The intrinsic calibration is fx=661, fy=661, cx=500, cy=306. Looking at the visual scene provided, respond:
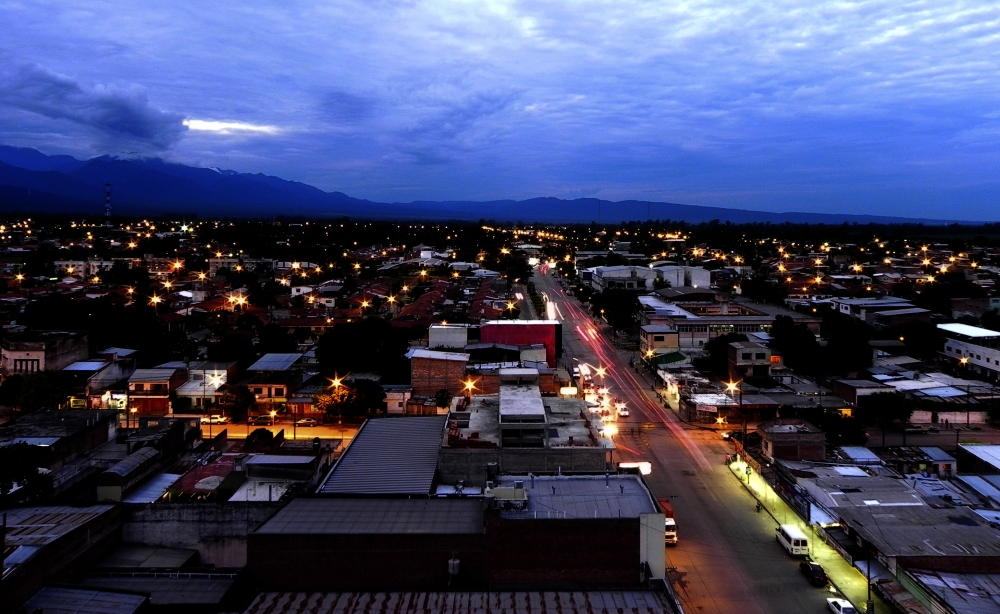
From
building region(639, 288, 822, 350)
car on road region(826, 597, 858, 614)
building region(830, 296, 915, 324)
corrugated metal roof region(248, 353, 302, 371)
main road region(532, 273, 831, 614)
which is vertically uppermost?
building region(830, 296, 915, 324)

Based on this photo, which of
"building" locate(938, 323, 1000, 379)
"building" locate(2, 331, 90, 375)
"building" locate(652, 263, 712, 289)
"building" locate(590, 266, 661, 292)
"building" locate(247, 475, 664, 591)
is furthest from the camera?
"building" locate(652, 263, 712, 289)

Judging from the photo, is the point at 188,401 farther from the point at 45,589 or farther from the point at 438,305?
the point at 438,305

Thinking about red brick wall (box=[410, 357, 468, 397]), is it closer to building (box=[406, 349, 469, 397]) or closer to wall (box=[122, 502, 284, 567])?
building (box=[406, 349, 469, 397])

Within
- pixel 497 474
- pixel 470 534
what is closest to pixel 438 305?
pixel 497 474

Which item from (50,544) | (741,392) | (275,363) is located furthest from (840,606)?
(275,363)

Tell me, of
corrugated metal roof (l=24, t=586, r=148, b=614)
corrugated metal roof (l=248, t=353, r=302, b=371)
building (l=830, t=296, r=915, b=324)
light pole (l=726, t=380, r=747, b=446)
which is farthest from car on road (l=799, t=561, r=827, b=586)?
building (l=830, t=296, r=915, b=324)

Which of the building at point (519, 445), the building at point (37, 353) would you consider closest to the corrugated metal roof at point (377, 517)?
the building at point (519, 445)

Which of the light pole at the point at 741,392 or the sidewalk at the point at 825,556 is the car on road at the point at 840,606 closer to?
the sidewalk at the point at 825,556
